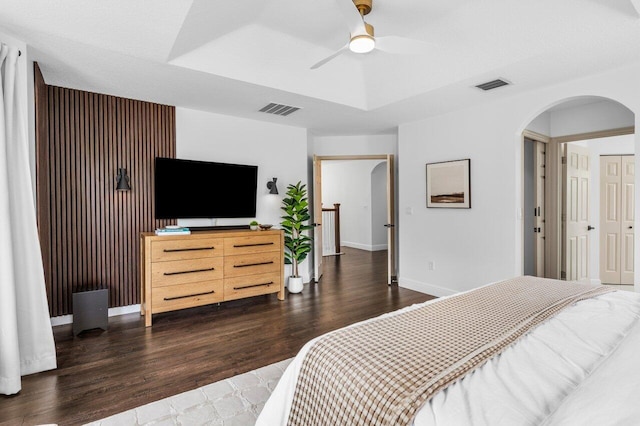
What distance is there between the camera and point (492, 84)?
333cm

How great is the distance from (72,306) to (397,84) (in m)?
4.08

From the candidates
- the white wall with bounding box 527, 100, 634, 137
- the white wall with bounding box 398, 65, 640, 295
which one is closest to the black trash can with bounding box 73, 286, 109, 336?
the white wall with bounding box 398, 65, 640, 295

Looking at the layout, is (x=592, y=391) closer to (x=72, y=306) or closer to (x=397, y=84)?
(x=397, y=84)

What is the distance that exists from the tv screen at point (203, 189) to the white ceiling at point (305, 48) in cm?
74

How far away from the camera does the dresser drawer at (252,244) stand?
384 centimetres

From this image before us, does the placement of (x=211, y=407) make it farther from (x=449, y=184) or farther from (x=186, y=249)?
(x=449, y=184)

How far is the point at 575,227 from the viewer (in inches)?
181

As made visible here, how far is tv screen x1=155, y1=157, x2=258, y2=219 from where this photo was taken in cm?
389

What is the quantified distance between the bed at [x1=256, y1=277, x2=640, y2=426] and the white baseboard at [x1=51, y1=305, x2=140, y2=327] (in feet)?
10.1

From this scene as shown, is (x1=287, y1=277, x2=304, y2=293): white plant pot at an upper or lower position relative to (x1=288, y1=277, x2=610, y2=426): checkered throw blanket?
lower

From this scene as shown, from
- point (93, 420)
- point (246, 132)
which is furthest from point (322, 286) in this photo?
point (93, 420)

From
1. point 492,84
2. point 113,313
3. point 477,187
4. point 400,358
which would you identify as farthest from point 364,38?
point 113,313

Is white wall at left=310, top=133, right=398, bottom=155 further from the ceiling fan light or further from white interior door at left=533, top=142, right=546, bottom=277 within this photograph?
the ceiling fan light

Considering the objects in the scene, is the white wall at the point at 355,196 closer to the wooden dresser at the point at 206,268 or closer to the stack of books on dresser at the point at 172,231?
the wooden dresser at the point at 206,268
